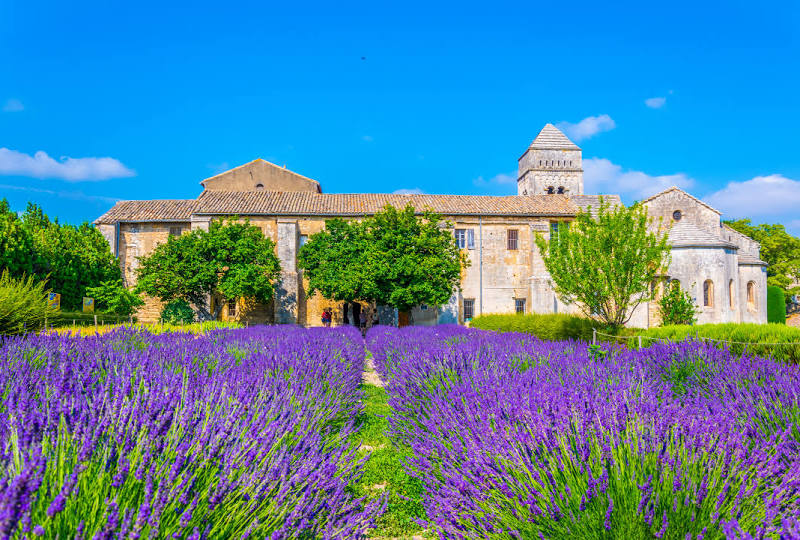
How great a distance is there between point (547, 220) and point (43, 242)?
75.1ft

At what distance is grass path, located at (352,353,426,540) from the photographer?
293 cm

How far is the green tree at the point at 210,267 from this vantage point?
64.3 feet

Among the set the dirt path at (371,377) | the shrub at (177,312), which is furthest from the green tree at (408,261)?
the shrub at (177,312)

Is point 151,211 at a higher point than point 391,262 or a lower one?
higher

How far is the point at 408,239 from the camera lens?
19.1 meters

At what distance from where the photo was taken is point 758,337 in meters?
6.75

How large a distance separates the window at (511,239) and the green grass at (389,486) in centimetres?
2100

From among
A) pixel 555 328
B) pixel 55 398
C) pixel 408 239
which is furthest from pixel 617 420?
pixel 408 239

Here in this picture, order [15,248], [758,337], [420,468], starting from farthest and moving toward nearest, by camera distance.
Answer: [15,248] → [758,337] → [420,468]

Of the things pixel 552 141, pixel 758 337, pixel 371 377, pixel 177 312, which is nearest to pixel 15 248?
pixel 177 312

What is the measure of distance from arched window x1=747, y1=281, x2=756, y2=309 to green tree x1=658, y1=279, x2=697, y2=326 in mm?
4601

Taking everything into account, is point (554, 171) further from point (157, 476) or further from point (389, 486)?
point (157, 476)

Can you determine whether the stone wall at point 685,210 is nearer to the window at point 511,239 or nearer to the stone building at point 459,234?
the stone building at point 459,234

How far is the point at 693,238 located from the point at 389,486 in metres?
22.3
